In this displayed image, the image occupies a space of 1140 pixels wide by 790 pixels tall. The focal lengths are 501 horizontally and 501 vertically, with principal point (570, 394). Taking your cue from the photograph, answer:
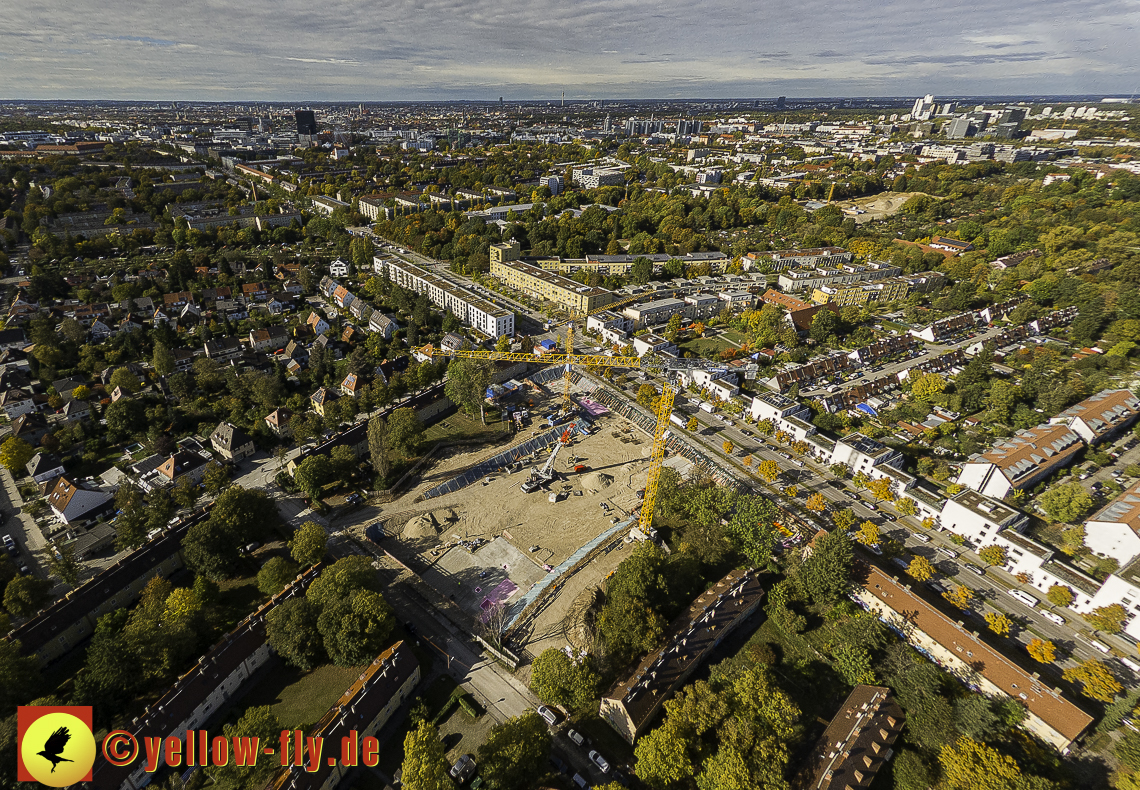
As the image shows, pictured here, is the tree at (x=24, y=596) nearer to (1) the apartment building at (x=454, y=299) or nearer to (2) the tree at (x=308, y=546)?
(2) the tree at (x=308, y=546)

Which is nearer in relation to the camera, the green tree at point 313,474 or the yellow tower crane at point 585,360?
the green tree at point 313,474

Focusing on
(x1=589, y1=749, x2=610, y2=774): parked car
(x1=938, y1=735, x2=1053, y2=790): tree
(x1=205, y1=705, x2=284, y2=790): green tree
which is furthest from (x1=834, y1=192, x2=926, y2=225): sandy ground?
(x1=205, y1=705, x2=284, y2=790): green tree

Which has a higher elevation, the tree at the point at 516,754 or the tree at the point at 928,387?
the tree at the point at 928,387

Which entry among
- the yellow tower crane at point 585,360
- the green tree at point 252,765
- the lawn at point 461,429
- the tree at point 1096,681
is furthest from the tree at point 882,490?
the green tree at point 252,765

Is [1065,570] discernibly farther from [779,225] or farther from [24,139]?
[24,139]

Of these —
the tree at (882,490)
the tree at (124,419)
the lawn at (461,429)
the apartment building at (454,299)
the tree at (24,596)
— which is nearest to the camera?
the tree at (24,596)

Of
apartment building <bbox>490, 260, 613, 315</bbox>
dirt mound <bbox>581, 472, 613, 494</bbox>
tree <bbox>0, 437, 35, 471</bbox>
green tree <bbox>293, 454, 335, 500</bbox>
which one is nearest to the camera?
green tree <bbox>293, 454, 335, 500</bbox>

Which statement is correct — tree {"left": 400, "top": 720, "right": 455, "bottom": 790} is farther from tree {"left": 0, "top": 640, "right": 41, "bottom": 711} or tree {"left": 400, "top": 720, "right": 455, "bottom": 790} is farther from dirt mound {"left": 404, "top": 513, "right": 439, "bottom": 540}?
tree {"left": 0, "top": 640, "right": 41, "bottom": 711}
